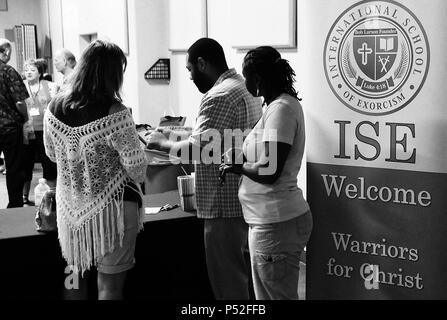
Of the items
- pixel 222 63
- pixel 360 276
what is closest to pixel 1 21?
pixel 222 63

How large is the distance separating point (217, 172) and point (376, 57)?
805 millimetres

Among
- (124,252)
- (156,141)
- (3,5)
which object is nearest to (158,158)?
(156,141)

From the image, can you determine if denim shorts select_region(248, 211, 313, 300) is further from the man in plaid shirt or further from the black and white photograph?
the man in plaid shirt

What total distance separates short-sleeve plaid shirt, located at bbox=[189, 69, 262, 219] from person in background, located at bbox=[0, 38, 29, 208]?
2955 millimetres

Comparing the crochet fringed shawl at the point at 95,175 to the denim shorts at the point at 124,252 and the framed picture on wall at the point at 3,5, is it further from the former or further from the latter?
the framed picture on wall at the point at 3,5

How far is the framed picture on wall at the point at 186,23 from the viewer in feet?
16.6

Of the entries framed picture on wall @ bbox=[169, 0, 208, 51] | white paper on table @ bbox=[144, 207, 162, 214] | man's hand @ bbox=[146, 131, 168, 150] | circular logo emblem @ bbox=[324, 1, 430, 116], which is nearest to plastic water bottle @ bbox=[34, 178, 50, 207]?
white paper on table @ bbox=[144, 207, 162, 214]

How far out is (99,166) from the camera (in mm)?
2367

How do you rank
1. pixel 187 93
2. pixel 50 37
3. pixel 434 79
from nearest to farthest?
pixel 434 79, pixel 187 93, pixel 50 37

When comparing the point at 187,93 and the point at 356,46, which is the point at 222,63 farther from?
the point at 187,93

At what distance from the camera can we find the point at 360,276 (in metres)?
2.57

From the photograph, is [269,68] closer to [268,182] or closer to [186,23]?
[268,182]

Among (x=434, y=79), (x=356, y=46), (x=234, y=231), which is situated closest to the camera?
(x=434, y=79)
